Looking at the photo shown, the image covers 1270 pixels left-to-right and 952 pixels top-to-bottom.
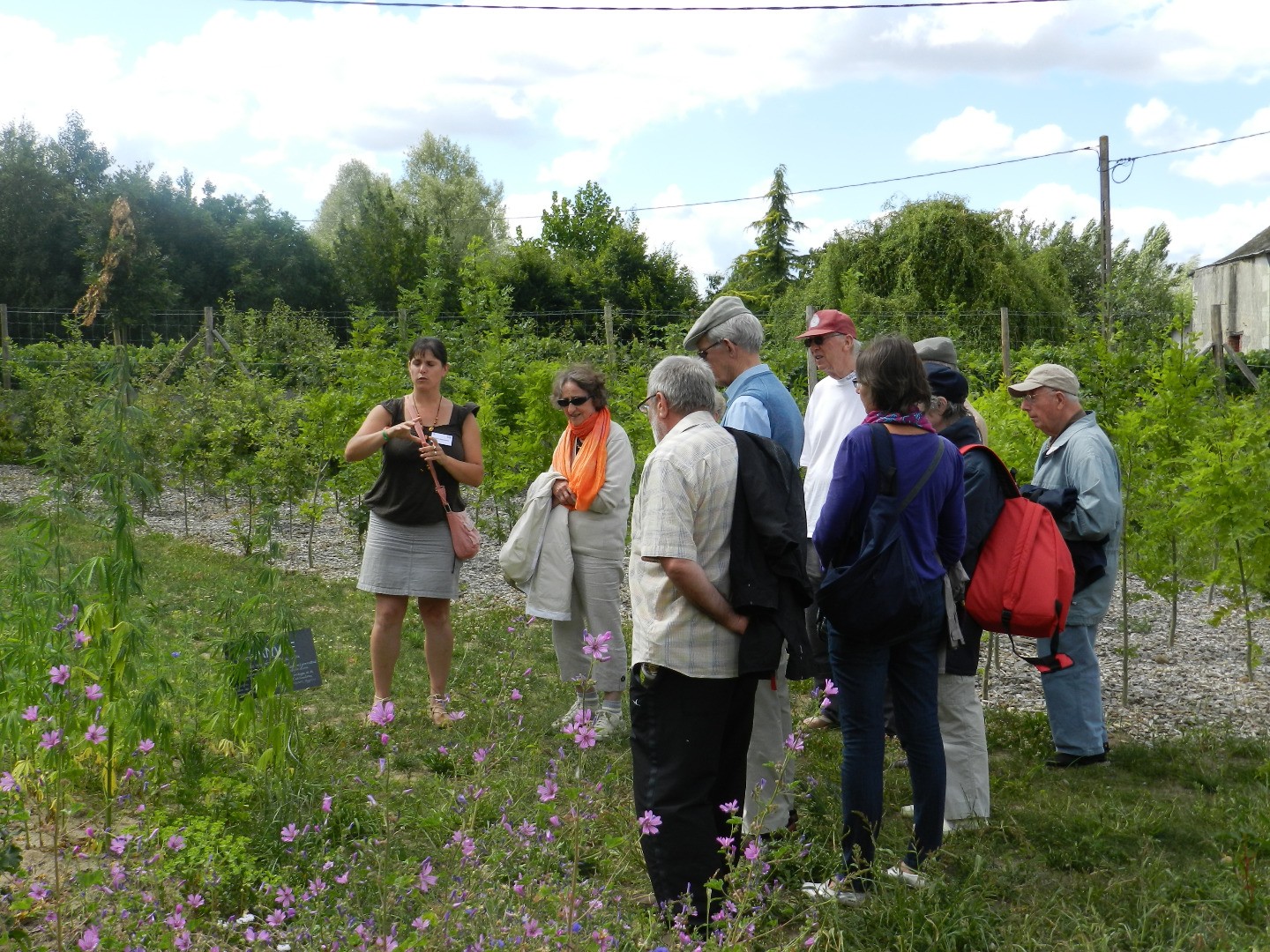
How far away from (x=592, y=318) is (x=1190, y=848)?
30215 millimetres

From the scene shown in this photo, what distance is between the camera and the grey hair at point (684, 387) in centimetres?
334

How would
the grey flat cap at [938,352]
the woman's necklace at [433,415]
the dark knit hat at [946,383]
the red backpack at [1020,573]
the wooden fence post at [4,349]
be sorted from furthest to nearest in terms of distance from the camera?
the wooden fence post at [4,349] → the woman's necklace at [433,415] → the grey flat cap at [938,352] → the dark knit hat at [946,383] → the red backpack at [1020,573]

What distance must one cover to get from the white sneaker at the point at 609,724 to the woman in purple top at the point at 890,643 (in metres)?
1.65

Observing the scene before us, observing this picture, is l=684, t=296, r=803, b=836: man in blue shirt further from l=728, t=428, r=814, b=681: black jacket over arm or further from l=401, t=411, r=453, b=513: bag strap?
l=401, t=411, r=453, b=513: bag strap

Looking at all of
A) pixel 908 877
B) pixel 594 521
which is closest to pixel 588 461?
pixel 594 521

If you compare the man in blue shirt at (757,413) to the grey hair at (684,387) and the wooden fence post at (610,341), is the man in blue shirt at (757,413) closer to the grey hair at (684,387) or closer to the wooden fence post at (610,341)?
the grey hair at (684,387)

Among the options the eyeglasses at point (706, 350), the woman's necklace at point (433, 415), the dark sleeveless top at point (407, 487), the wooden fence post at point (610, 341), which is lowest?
the dark sleeveless top at point (407, 487)

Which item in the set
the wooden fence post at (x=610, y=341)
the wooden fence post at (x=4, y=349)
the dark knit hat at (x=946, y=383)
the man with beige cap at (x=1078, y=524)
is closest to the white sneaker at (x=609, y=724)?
the man with beige cap at (x=1078, y=524)

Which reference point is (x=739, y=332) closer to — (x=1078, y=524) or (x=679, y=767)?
(x=679, y=767)

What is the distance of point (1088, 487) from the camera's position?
472 cm

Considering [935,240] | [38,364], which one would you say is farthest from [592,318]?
[38,364]

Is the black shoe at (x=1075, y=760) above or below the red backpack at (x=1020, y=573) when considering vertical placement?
below

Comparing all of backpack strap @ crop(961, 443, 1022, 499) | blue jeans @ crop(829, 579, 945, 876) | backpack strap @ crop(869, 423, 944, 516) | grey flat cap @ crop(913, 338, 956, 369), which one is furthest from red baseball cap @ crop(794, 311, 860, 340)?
blue jeans @ crop(829, 579, 945, 876)

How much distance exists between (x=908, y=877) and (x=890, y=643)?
0.71 meters
